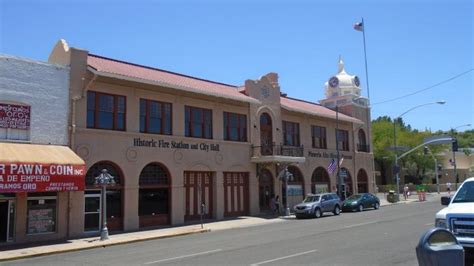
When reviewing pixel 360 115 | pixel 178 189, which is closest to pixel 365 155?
pixel 360 115

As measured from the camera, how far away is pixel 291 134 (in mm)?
36375

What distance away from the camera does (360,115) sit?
4553 centimetres

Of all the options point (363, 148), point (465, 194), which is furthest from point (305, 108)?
point (465, 194)

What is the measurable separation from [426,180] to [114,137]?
6892 cm

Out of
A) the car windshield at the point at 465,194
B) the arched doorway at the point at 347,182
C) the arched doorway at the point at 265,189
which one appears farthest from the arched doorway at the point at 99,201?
the arched doorway at the point at 347,182

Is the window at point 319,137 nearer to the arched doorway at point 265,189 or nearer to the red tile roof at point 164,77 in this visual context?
the arched doorway at point 265,189

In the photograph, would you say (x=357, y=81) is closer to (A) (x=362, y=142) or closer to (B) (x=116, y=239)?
(A) (x=362, y=142)

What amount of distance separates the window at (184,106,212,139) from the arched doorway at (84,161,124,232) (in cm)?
560

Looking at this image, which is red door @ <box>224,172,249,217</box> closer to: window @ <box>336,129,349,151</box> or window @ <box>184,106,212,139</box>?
window @ <box>184,106,212,139</box>

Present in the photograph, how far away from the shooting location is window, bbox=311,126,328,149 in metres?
38.6

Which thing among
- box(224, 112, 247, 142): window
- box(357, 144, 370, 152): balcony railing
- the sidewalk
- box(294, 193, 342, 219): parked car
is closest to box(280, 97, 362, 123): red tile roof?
box(357, 144, 370, 152): balcony railing

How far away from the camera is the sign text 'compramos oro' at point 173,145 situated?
25484 mm

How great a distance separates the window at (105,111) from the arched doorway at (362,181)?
2690 centimetres

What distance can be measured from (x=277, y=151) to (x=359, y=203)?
24.2 feet
